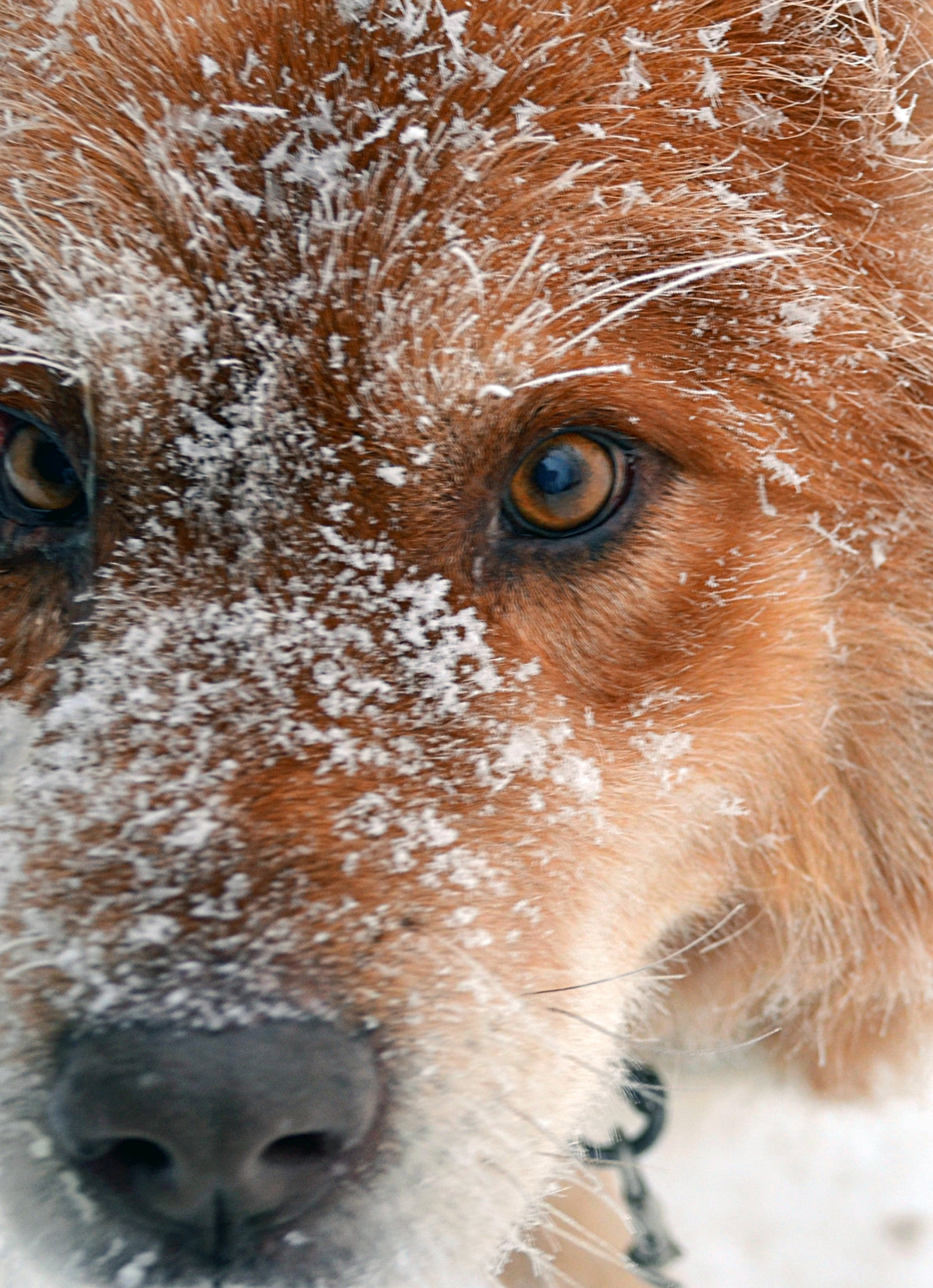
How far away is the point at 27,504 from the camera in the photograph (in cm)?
192

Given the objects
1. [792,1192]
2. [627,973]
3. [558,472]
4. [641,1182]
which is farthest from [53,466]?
[792,1192]

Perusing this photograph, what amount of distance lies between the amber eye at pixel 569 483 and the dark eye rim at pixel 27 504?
2.19 feet

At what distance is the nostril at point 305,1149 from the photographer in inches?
57.9

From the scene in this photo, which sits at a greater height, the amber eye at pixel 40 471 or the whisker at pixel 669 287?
the amber eye at pixel 40 471

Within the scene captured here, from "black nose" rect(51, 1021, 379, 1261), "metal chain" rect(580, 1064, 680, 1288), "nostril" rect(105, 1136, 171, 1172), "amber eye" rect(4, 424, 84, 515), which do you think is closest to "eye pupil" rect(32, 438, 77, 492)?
"amber eye" rect(4, 424, 84, 515)

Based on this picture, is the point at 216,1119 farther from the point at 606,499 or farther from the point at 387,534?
the point at 606,499

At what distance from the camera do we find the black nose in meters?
1.40

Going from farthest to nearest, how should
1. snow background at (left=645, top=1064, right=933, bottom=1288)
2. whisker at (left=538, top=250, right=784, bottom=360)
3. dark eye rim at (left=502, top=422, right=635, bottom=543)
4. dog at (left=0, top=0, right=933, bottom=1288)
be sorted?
snow background at (left=645, top=1064, right=933, bottom=1288) < dark eye rim at (left=502, top=422, right=635, bottom=543) < whisker at (left=538, top=250, right=784, bottom=360) < dog at (left=0, top=0, right=933, bottom=1288)

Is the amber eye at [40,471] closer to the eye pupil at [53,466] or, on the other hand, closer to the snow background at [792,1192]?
the eye pupil at [53,466]

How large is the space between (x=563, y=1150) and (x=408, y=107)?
5.26 feet

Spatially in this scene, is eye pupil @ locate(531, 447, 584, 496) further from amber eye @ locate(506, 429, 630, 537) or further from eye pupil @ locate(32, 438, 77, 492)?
eye pupil @ locate(32, 438, 77, 492)

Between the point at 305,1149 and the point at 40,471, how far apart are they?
108 cm

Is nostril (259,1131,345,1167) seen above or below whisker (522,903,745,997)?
below

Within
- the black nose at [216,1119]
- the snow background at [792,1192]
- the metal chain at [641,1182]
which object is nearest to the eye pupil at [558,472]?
the black nose at [216,1119]
